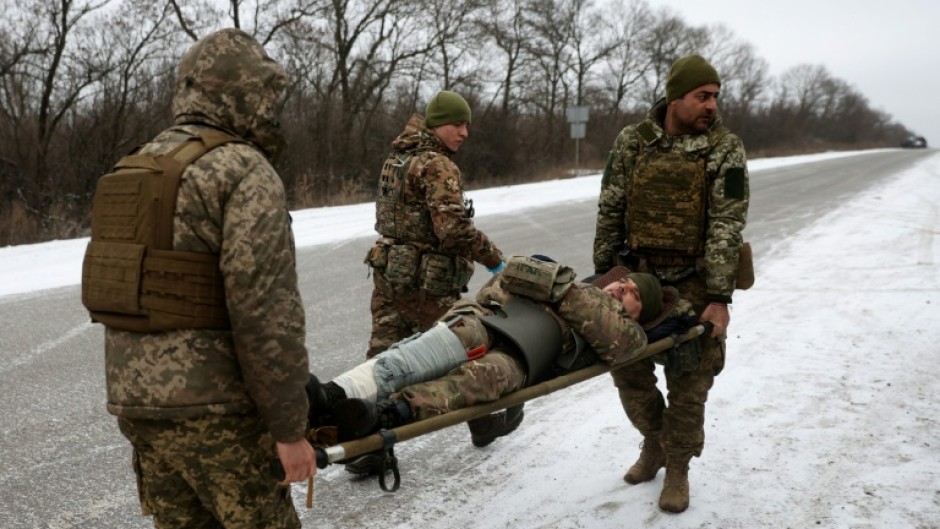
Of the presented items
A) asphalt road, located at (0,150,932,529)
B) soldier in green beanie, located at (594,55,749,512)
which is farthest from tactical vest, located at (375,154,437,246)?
asphalt road, located at (0,150,932,529)

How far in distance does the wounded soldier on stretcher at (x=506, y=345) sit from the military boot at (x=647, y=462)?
Answer: 1.99ft

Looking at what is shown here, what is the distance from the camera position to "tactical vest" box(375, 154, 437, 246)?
383cm

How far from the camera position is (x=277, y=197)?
1.85m

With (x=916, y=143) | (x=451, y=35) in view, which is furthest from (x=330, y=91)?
(x=916, y=143)

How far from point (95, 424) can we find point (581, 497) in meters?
2.88

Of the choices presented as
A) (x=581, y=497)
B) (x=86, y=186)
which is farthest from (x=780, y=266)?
(x=86, y=186)

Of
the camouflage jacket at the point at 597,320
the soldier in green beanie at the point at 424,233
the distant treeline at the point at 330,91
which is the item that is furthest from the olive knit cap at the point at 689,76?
the distant treeline at the point at 330,91

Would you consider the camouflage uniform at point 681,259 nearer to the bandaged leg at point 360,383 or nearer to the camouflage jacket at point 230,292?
the bandaged leg at point 360,383

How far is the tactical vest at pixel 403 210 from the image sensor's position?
383 cm

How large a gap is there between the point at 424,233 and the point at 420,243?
0.06 meters

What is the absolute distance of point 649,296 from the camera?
343cm

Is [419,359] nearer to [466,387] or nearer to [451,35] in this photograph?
[466,387]

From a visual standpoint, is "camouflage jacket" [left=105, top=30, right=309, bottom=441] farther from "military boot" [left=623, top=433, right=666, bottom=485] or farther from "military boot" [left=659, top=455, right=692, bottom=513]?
"military boot" [left=623, top=433, right=666, bottom=485]

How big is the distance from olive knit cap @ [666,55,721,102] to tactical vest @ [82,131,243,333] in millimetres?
2293
